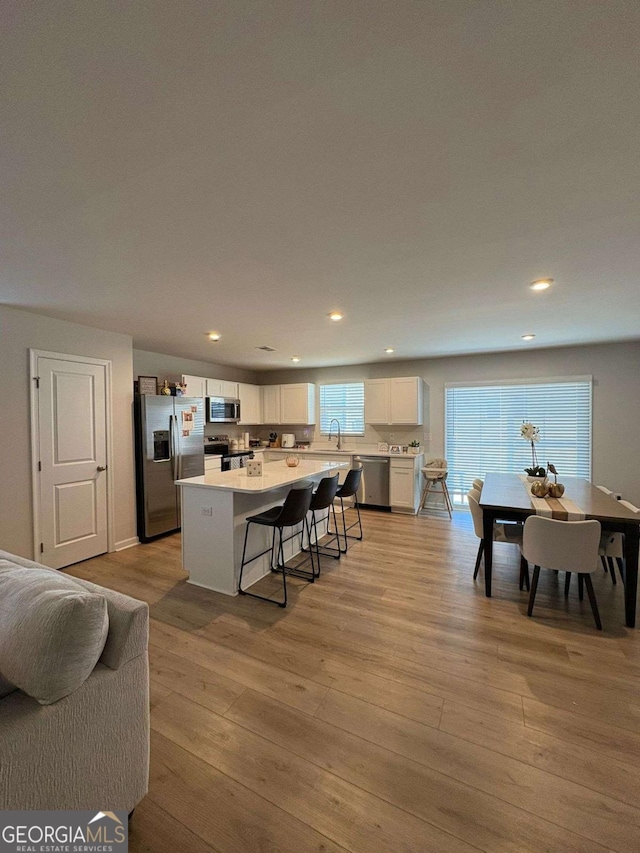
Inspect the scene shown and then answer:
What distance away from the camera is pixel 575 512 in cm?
262

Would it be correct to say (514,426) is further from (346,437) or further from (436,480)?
(346,437)

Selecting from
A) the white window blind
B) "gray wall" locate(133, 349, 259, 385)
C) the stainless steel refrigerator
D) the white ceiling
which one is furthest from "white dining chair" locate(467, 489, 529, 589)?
"gray wall" locate(133, 349, 259, 385)

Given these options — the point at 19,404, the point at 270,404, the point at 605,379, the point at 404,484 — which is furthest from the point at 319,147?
the point at 270,404

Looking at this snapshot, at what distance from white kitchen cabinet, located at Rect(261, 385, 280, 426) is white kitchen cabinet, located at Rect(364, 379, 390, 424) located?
1.87m

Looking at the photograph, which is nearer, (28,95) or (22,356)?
(28,95)

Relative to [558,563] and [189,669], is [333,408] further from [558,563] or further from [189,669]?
[189,669]

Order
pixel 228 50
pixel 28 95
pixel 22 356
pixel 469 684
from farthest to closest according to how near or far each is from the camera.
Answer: pixel 22 356 → pixel 469 684 → pixel 28 95 → pixel 228 50

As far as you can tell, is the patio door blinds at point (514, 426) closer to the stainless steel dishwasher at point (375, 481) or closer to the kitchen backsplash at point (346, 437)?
the kitchen backsplash at point (346, 437)

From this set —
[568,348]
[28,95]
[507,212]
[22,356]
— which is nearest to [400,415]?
[568,348]

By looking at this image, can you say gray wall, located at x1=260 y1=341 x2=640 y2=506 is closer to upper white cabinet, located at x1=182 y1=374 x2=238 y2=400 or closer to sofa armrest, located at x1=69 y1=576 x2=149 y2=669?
upper white cabinet, located at x1=182 y1=374 x2=238 y2=400

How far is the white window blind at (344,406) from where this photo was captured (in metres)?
6.46

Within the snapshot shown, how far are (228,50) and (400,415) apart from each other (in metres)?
5.13

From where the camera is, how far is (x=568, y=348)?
4.96 meters

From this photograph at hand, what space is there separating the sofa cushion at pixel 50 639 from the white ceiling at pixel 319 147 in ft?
5.25
